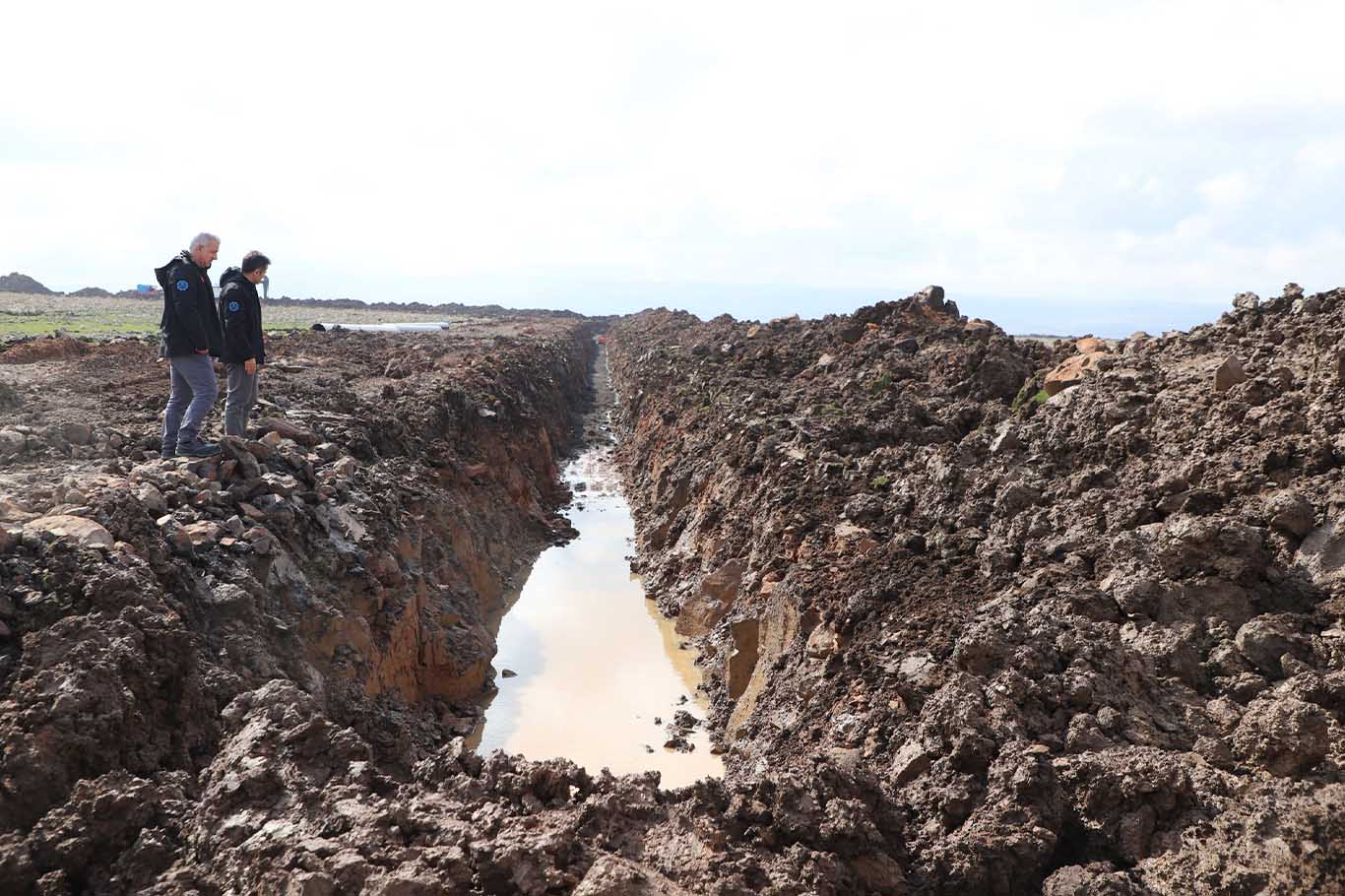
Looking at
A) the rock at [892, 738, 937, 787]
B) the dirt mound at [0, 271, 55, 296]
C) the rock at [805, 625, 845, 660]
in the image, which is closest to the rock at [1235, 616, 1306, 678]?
the rock at [892, 738, 937, 787]

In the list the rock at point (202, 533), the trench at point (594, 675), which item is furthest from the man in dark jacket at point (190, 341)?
the trench at point (594, 675)

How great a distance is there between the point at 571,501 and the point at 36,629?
13.6 m

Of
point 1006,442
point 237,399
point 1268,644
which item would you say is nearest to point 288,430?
point 237,399

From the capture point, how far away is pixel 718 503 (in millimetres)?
12703

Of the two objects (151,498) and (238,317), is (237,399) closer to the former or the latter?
(238,317)

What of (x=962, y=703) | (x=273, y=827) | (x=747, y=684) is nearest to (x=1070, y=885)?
(x=962, y=703)

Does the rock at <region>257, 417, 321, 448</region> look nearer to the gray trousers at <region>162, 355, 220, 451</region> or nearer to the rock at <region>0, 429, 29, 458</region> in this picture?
the gray trousers at <region>162, 355, 220, 451</region>

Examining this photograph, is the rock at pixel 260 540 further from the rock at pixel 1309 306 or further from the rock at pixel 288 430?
the rock at pixel 1309 306

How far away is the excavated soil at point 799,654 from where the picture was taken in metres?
3.96

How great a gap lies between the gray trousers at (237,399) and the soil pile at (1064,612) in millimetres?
5707

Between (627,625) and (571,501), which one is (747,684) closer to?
(627,625)

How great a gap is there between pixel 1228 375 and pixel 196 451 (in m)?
9.47

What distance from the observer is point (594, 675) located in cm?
1026

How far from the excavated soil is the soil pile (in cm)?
3
